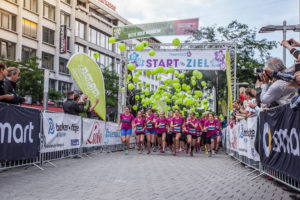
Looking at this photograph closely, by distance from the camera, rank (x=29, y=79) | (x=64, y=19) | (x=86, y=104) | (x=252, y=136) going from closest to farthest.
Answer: (x=252, y=136)
(x=86, y=104)
(x=29, y=79)
(x=64, y=19)

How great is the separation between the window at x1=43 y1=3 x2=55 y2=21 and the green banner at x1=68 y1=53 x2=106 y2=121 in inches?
1140

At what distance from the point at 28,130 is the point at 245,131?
5.34 m

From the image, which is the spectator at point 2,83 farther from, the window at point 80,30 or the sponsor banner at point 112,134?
the window at point 80,30

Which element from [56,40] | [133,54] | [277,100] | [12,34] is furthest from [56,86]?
[277,100]

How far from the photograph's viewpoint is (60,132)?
1007cm

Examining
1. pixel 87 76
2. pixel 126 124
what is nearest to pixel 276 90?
pixel 87 76

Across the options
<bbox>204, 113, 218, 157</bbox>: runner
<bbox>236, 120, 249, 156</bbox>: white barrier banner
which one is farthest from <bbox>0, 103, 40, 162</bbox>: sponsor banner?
<bbox>204, 113, 218, 157</bbox>: runner

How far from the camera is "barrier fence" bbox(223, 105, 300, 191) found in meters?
5.20

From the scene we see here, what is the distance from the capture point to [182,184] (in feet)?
22.8

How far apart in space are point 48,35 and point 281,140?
1533 inches

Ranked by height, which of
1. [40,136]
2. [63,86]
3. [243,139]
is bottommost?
[243,139]

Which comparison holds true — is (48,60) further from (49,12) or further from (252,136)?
(252,136)

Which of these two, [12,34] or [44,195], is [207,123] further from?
[12,34]

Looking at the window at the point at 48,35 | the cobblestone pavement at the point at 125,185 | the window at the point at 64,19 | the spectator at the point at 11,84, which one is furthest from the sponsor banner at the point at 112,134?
the window at the point at 64,19
